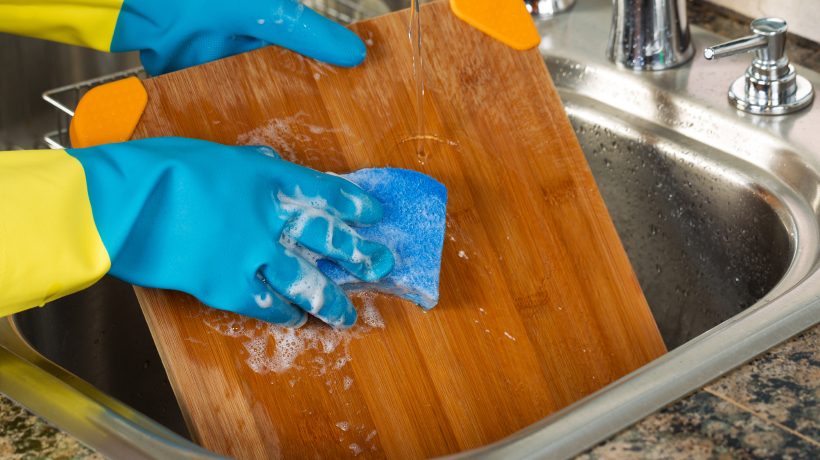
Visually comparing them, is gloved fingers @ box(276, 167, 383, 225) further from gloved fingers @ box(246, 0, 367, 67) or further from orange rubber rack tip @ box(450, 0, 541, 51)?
orange rubber rack tip @ box(450, 0, 541, 51)

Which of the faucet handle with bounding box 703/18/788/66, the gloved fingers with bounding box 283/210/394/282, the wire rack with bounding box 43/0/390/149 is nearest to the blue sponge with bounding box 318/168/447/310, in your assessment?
the gloved fingers with bounding box 283/210/394/282

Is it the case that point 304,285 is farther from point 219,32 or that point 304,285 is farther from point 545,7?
point 545,7

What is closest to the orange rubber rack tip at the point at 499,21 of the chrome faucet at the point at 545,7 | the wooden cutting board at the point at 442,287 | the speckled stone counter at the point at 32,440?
the wooden cutting board at the point at 442,287

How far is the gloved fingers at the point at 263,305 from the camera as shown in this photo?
35.7 inches

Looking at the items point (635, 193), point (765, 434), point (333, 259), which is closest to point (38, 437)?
point (333, 259)

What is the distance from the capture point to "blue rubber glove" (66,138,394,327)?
2.96 feet

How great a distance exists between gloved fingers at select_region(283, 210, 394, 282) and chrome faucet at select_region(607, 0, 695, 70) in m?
0.58

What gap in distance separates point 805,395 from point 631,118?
65 centimetres

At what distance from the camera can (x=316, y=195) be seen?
3.08ft

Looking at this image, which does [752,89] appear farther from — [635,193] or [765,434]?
[765,434]

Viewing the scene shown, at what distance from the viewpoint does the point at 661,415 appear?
734 mm

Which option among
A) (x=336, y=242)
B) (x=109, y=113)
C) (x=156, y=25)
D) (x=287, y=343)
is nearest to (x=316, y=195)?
(x=336, y=242)

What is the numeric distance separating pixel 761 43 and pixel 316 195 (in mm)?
599

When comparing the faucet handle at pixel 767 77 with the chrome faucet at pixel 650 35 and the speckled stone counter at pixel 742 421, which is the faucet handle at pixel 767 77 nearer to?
the chrome faucet at pixel 650 35
